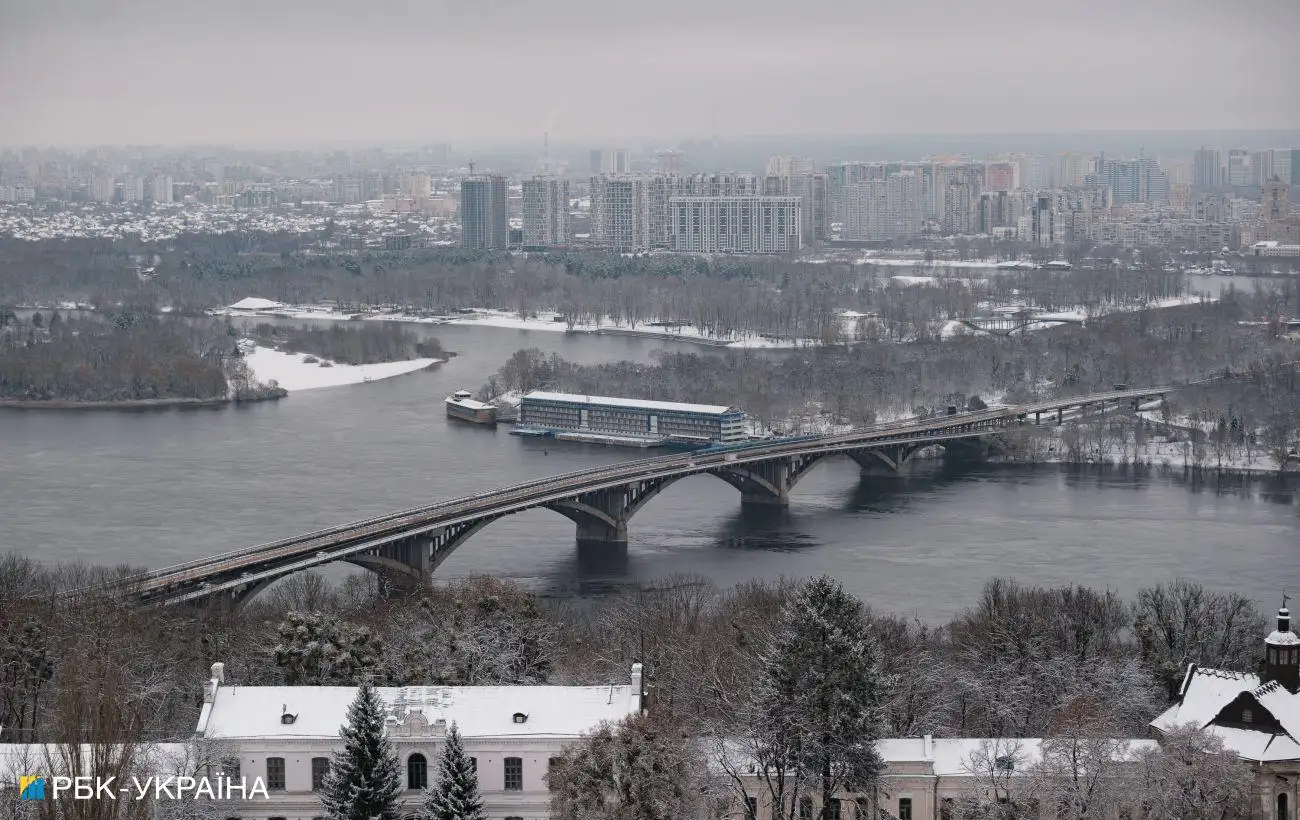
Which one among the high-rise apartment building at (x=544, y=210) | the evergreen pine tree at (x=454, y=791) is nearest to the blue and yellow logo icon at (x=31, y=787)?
the evergreen pine tree at (x=454, y=791)

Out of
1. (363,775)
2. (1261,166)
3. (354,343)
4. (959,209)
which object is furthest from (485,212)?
(363,775)

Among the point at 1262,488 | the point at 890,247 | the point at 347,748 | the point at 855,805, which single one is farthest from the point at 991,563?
the point at 890,247

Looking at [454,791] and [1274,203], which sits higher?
[1274,203]

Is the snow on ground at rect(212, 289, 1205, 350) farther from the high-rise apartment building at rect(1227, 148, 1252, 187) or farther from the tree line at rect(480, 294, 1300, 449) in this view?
the high-rise apartment building at rect(1227, 148, 1252, 187)

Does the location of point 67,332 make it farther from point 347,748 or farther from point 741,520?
point 347,748

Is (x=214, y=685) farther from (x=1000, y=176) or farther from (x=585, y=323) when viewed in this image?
(x=1000, y=176)

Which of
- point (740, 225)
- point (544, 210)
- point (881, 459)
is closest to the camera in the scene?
point (881, 459)

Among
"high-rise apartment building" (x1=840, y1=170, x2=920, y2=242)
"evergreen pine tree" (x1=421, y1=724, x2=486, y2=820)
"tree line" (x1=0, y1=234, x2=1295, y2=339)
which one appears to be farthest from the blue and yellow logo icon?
"high-rise apartment building" (x1=840, y1=170, x2=920, y2=242)
